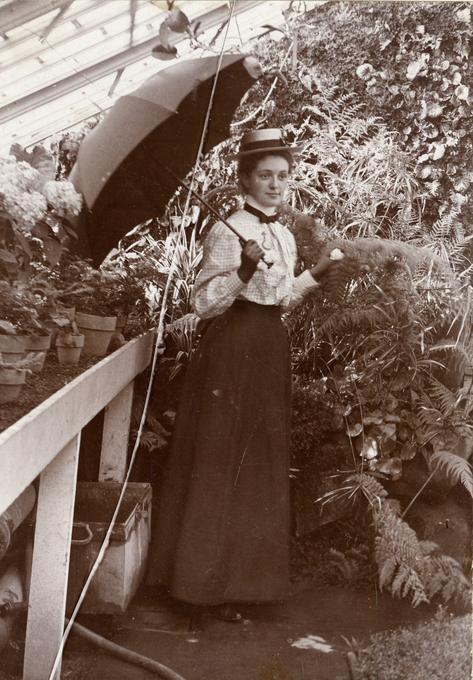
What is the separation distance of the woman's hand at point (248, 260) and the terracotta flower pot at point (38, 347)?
559 mm

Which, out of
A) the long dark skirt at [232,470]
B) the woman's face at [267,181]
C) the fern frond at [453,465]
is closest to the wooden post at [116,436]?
the long dark skirt at [232,470]

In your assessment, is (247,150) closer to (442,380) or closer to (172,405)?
(172,405)

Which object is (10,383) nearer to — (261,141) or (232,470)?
(232,470)

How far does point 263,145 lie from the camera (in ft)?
6.91

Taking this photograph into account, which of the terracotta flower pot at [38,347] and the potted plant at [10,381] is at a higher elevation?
the terracotta flower pot at [38,347]

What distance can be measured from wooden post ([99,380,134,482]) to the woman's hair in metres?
0.68

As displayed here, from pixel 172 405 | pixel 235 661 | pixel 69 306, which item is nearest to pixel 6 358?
pixel 69 306

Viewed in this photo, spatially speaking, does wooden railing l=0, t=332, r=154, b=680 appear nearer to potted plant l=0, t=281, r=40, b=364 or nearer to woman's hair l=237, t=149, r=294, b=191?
potted plant l=0, t=281, r=40, b=364

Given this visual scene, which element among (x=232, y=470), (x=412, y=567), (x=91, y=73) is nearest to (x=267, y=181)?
(x=91, y=73)

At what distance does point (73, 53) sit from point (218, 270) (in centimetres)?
72

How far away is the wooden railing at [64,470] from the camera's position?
185 centimetres

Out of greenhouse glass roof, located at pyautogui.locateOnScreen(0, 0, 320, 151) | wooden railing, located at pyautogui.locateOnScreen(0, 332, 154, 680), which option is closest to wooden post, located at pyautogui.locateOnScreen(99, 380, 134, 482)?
wooden railing, located at pyautogui.locateOnScreen(0, 332, 154, 680)

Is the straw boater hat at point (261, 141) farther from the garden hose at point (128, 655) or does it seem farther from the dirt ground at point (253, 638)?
the garden hose at point (128, 655)

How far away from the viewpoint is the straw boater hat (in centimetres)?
209
